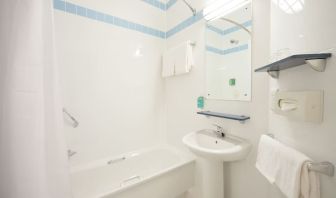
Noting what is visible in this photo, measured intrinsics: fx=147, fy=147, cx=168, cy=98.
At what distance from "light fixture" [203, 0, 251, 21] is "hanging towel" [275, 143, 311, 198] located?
3.78 feet

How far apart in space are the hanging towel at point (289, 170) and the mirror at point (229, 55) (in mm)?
571

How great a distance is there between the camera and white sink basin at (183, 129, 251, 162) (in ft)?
3.29

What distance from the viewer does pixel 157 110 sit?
219 centimetres

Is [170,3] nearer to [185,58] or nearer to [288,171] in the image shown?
[185,58]

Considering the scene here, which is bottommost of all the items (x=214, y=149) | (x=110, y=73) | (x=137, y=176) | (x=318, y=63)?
(x=137, y=176)

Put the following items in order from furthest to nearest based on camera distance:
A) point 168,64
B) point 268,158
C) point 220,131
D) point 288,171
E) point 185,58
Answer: point 168,64 < point 185,58 < point 220,131 < point 268,158 < point 288,171

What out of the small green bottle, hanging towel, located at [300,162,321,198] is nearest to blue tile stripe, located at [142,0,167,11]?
the small green bottle

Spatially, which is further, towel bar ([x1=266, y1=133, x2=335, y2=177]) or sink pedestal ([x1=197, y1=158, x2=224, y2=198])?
sink pedestal ([x1=197, y1=158, x2=224, y2=198])

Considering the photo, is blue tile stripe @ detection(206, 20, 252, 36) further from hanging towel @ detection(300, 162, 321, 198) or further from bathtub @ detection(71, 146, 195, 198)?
bathtub @ detection(71, 146, 195, 198)

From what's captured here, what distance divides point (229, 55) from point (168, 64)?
0.82 meters

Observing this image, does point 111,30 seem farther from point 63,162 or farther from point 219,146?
point 219,146

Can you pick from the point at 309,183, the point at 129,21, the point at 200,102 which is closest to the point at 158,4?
the point at 129,21

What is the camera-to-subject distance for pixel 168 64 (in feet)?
6.44

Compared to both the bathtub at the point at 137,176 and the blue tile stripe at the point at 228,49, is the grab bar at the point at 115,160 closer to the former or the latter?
the bathtub at the point at 137,176
